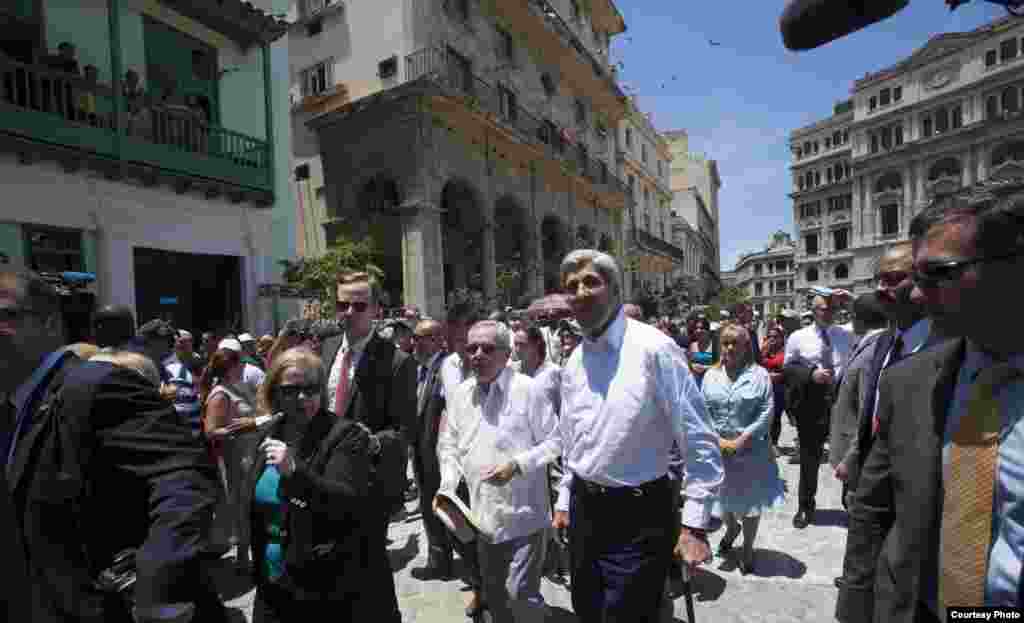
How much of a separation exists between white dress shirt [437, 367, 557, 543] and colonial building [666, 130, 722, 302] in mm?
51964

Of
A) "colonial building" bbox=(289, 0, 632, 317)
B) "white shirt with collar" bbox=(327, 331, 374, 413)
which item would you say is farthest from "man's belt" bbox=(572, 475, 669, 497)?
"colonial building" bbox=(289, 0, 632, 317)

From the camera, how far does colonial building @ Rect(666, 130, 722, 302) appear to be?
59.2 metres

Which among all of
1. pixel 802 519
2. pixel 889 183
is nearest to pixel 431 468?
pixel 802 519

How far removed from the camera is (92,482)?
175 centimetres

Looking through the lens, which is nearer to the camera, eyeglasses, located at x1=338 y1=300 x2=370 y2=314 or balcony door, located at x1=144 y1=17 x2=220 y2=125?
eyeglasses, located at x1=338 y1=300 x2=370 y2=314

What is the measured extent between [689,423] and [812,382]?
3.92 metres

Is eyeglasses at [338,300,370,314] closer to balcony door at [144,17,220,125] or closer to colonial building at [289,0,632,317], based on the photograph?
balcony door at [144,17,220,125]

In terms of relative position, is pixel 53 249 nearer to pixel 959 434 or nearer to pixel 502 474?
pixel 502 474

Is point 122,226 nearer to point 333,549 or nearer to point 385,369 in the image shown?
point 385,369

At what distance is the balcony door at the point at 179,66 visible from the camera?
35.4 ft

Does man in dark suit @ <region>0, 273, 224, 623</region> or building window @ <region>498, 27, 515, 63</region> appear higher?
building window @ <region>498, 27, 515, 63</region>

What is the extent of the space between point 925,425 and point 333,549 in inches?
90.1

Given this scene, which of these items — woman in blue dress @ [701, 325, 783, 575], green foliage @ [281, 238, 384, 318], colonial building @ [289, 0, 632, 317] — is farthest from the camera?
colonial building @ [289, 0, 632, 317]

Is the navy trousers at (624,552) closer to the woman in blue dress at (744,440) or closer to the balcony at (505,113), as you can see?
the woman in blue dress at (744,440)
